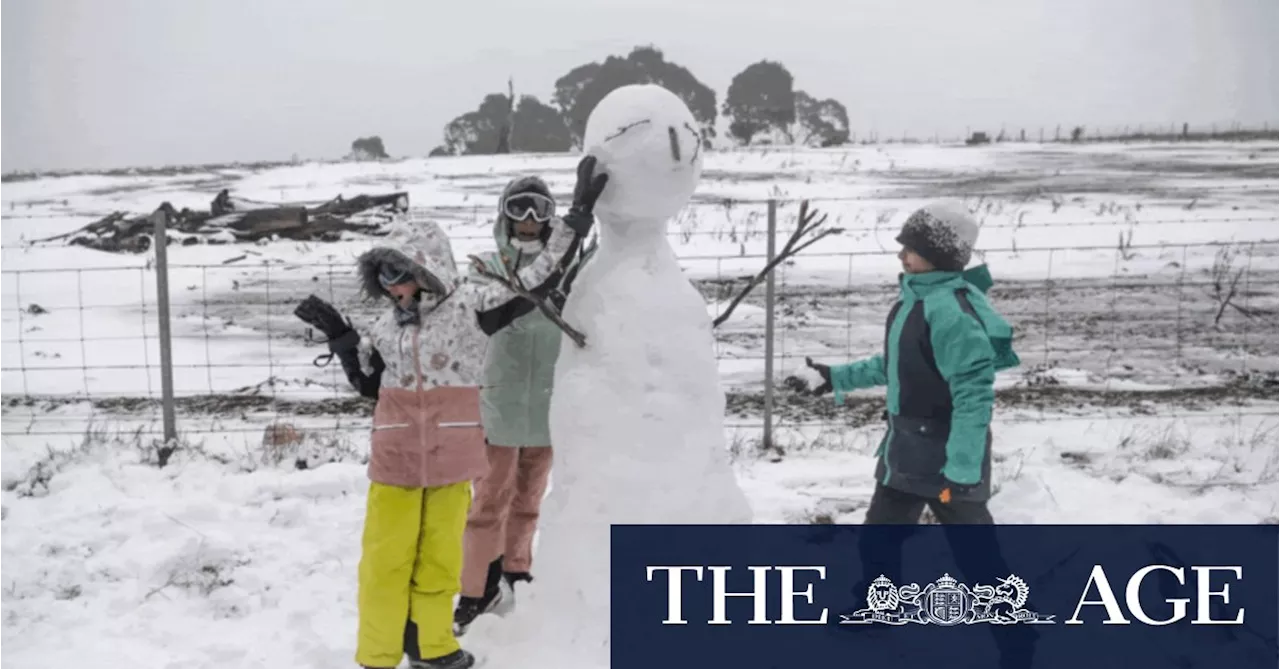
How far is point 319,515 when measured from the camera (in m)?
4.18

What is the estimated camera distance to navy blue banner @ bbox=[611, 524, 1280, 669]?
8.86 ft

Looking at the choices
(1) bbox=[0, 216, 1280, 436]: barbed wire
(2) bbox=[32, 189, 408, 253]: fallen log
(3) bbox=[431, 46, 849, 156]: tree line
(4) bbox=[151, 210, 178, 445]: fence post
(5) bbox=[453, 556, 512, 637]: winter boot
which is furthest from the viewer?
(3) bbox=[431, 46, 849, 156]: tree line

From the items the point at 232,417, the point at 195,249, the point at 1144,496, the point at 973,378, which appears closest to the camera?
the point at 973,378

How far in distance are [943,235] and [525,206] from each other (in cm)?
129

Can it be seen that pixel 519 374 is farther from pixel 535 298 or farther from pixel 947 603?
pixel 947 603

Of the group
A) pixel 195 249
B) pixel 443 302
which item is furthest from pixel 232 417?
pixel 195 249

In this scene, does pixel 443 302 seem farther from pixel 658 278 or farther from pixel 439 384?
pixel 658 278

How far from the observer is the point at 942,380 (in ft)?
9.18

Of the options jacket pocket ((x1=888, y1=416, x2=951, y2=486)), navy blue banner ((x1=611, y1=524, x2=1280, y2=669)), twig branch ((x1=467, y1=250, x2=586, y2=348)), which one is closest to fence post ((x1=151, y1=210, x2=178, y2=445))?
twig branch ((x1=467, y1=250, x2=586, y2=348))

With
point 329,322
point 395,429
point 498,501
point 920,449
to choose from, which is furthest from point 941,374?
point 329,322

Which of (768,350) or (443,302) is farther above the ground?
(443,302)

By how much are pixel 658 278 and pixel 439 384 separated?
0.69 metres

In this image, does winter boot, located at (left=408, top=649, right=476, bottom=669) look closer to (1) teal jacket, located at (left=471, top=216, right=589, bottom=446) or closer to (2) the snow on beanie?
(1) teal jacket, located at (left=471, top=216, right=589, bottom=446)

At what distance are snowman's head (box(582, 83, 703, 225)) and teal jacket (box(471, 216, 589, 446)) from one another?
460 mm
